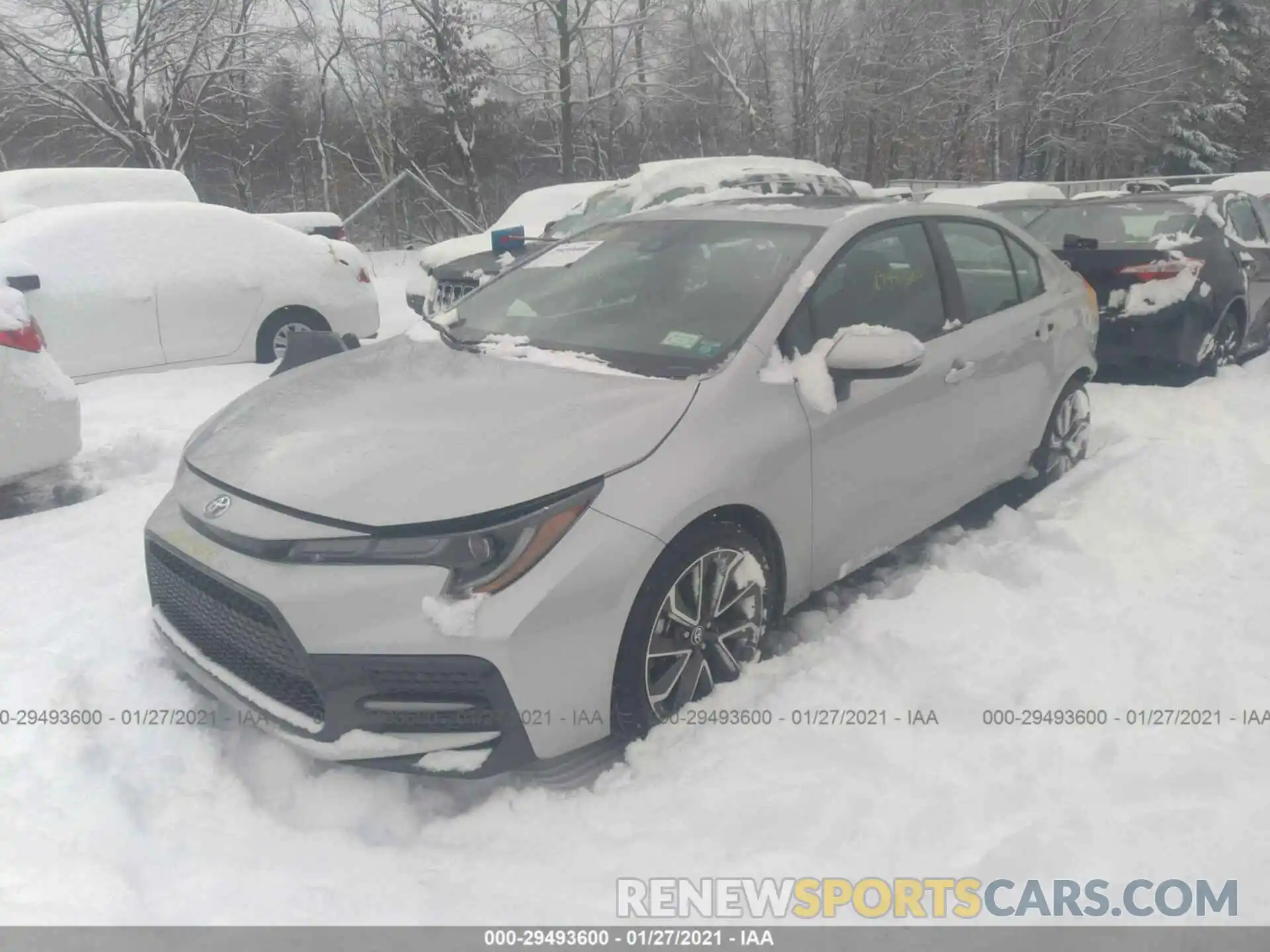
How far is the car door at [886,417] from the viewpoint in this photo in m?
3.06

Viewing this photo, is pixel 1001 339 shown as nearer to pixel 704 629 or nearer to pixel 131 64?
pixel 704 629

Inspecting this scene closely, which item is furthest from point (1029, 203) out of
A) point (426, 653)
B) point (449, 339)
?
point (426, 653)

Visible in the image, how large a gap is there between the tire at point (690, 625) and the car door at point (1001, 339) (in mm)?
1453

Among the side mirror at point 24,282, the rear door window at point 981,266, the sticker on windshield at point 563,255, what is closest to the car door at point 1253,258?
the rear door window at point 981,266

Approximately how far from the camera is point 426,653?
87.0 inches

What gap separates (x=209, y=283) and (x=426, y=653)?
19.3 feet

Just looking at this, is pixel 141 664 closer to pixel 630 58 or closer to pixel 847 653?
pixel 847 653

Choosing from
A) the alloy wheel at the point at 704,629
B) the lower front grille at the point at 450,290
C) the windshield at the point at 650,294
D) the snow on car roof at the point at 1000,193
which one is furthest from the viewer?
the snow on car roof at the point at 1000,193

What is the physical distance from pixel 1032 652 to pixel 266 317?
6.24 m

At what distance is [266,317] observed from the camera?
7262 mm

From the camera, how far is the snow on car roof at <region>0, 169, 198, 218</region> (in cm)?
970

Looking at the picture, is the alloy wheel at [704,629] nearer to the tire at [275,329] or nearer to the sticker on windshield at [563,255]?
the sticker on windshield at [563,255]

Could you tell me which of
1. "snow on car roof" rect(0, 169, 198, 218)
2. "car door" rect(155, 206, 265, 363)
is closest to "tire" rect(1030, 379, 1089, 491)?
"car door" rect(155, 206, 265, 363)

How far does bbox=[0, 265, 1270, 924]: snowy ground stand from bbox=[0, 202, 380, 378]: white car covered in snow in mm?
3627
